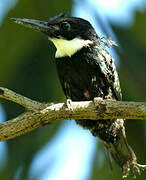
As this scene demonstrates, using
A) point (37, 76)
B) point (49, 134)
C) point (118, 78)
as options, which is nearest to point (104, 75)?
point (118, 78)

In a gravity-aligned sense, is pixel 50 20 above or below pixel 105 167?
above

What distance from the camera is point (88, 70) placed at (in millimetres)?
4715

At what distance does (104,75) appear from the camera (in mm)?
4730

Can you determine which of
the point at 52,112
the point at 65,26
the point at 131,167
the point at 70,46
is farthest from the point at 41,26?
the point at 131,167

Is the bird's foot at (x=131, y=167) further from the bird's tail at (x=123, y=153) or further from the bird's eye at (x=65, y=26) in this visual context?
the bird's eye at (x=65, y=26)

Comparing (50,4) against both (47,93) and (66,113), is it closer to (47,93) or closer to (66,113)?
(47,93)

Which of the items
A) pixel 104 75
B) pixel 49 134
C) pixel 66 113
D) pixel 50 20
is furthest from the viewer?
pixel 49 134

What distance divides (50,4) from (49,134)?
142cm

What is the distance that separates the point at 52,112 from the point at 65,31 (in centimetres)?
125

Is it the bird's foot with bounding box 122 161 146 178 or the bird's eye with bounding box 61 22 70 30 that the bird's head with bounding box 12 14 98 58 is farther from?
the bird's foot with bounding box 122 161 146 178

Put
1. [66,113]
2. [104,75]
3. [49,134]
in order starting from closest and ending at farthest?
[66,113]
[104,75]
[49,134]

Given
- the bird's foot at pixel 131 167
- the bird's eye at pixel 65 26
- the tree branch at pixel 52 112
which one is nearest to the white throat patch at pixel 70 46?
the bird's eye at pixel 65 26

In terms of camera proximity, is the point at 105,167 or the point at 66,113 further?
the point at 105,167

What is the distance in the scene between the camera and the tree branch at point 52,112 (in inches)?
155
